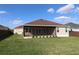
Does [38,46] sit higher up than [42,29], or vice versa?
[42,29]

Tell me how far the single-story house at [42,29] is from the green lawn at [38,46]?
11 cm

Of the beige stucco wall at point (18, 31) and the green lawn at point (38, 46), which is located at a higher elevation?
the beige stucco wall at point (18, 31)

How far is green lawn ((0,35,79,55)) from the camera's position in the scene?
22875 millimetres

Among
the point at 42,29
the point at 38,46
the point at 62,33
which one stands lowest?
the point at 38,46

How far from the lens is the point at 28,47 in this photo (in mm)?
22938

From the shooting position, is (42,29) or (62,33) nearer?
(42,29)

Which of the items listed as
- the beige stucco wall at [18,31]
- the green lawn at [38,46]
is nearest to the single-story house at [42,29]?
the beige stucco wall at [18,31]

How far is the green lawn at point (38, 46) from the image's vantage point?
22875mm

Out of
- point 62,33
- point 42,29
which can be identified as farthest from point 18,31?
point 62,33

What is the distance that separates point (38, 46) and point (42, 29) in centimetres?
42

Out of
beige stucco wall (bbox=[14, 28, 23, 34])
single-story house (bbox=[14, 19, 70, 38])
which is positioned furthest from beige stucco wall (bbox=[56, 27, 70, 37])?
beige stucco wall (bbox=[14, 28, 23, 34])

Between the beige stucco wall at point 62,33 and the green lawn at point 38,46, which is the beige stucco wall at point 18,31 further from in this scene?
the beige stucco wall at point 62,33

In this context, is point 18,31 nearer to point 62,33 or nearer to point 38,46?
point 38,46

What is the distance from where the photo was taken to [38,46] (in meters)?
23.0
